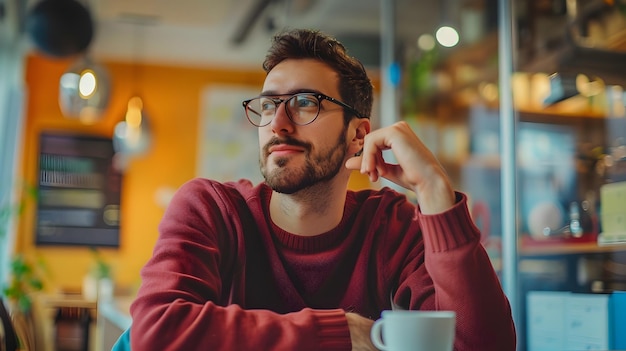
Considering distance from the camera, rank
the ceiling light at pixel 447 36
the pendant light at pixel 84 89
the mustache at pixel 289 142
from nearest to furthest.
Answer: the mustache at pixel 289 142 < the ceiling light at pixel 447 36 < the pendant light at pixel 84 89

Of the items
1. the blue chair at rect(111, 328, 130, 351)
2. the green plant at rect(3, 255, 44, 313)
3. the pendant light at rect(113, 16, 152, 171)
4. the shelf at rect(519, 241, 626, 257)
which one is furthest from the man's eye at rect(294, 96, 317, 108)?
the green plant at rect(3, 255, 44, 313)

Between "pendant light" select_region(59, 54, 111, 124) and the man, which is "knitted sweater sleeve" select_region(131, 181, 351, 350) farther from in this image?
"pendant light" select_region(59, 54, 111, 124)

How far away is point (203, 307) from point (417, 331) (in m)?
0.31

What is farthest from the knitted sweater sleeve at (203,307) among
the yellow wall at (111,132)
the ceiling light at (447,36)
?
the yellow wall at (111,132)

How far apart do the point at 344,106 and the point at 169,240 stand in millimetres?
345

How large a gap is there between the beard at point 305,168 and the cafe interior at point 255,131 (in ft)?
0.16

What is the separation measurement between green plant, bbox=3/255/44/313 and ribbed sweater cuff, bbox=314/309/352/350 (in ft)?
11.8

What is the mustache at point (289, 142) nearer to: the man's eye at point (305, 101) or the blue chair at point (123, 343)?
the man's eye at point (305, 101)

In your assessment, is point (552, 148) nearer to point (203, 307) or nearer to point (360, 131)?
point (360, 131)

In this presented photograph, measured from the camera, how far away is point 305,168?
107cm

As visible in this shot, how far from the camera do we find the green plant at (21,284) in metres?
4.21

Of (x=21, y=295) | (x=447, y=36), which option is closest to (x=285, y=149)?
(x=447, y=36)

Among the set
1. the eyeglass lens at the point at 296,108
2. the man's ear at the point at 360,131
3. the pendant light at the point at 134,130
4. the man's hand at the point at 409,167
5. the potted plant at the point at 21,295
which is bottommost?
the potted plant at the point at 21,295

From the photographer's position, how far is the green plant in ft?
13.8
